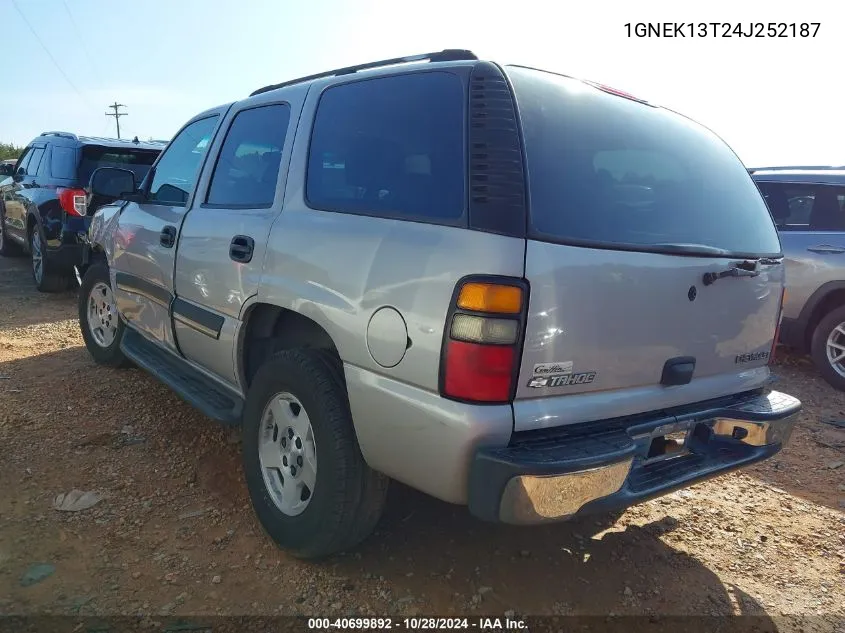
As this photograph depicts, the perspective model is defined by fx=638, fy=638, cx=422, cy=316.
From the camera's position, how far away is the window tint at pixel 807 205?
17.8 feet

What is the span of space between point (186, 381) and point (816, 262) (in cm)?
512

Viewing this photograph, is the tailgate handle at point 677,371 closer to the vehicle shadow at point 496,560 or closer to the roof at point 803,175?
the vehicle shadow at point 496,560

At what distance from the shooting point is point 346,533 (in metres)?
2.37

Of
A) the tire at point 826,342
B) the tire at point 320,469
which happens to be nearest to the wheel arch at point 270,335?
the tire at point 320,469

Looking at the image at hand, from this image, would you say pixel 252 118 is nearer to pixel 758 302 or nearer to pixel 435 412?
pixel 435 412

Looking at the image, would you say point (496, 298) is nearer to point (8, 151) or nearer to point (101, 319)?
point (101, 319)

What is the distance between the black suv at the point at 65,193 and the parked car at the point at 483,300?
16.2ft

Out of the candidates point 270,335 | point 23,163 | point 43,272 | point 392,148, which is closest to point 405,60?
point 392,148

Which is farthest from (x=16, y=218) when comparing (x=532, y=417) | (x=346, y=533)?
(x=532, y=417)

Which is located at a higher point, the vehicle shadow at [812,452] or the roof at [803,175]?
the roof at [803,175]

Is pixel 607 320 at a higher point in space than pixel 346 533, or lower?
higher

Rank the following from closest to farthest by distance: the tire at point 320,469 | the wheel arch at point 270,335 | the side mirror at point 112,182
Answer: the tire at point 320,469 < the wheel arch at point 270,335 < the side mirror at point 112,182

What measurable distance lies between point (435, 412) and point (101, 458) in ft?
7.90

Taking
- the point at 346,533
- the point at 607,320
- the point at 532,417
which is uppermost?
the point at 607,320
